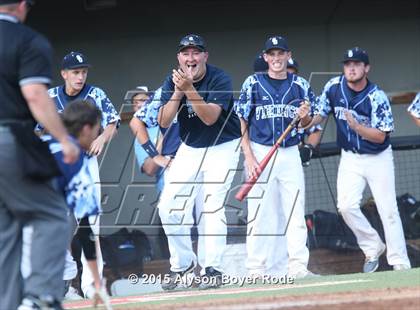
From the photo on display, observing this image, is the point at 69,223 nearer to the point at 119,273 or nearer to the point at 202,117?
the point at 202,117

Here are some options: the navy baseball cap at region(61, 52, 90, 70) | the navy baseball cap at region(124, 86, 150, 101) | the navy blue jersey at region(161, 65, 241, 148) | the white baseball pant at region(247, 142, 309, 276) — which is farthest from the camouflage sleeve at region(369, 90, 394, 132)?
the navy baseball cap at region(61, 52, 90, 70)

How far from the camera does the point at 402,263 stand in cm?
1124

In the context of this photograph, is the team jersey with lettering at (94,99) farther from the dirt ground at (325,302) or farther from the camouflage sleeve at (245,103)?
the dirt ground at (325,302)

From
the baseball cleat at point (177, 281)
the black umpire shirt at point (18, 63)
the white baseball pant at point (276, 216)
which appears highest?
the black umpire shirt at point (18, 63)

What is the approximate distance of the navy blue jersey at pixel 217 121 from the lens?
32.6 feet

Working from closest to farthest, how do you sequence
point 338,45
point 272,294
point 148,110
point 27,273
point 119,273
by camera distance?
point 27,273 → point 272,294 → point 148,110 → point 119,273 → point 338,45

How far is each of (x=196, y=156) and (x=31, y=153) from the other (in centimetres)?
398

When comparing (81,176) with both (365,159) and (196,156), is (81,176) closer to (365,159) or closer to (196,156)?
(196,156)

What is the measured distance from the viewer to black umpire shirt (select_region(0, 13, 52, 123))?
6.12m

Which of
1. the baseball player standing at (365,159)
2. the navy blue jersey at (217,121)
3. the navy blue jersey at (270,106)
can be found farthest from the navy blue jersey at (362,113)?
the navy blue jersey at (217,121)

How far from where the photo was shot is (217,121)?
10.0 meters

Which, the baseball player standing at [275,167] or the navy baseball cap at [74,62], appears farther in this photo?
the baseball player standing at [275,167]

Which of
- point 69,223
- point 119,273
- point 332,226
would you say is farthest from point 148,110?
point 69,223

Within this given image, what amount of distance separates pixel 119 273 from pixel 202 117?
125 inches
